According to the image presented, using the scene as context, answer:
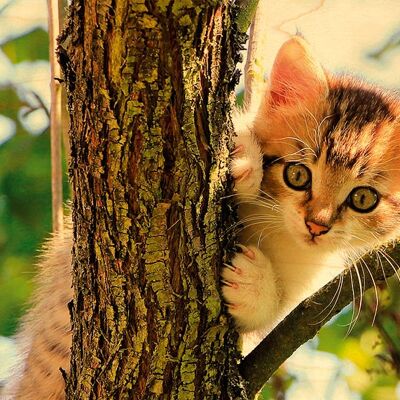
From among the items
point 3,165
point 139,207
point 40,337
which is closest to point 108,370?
point 139,207

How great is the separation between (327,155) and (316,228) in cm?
15

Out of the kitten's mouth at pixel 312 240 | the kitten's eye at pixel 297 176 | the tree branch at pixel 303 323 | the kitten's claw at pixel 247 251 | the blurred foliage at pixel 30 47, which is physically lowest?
the tree branch at pixel 303 323

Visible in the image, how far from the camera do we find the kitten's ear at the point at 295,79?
1.47m

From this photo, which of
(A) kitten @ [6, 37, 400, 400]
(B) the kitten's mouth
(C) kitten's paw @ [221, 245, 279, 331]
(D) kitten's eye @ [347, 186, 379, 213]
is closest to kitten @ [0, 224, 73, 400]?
(A) kitten @ [6, 37, 400, 400]

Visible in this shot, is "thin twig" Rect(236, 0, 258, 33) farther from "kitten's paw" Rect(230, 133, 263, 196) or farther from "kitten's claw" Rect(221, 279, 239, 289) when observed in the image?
"kitten's claw" Rect(221, 279, 239, 289)

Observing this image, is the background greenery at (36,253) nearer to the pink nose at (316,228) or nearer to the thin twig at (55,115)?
the thin twig at (55,115)

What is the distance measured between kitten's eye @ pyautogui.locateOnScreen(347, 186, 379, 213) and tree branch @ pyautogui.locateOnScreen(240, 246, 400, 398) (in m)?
0.15

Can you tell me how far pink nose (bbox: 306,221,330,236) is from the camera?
4.43 feet

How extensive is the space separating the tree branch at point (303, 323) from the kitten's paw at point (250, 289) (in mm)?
64

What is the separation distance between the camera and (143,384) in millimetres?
1139

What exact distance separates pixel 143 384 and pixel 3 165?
2.95ft

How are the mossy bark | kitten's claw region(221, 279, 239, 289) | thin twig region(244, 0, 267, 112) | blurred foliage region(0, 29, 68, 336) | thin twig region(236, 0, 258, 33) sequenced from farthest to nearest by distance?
1. blurred foliage region(0, 29, 68, 336)
2. thin twig region(244, 0, 267, 112)
3. thin twig region(236, 0, 258, 33)
4. kitten's claw region(221, 279, 239, 289)
5. the mossy bark

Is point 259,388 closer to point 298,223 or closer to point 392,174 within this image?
point 298,223

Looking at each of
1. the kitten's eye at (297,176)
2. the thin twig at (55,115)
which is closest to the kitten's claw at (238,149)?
the kitten's eye at (297,176)
